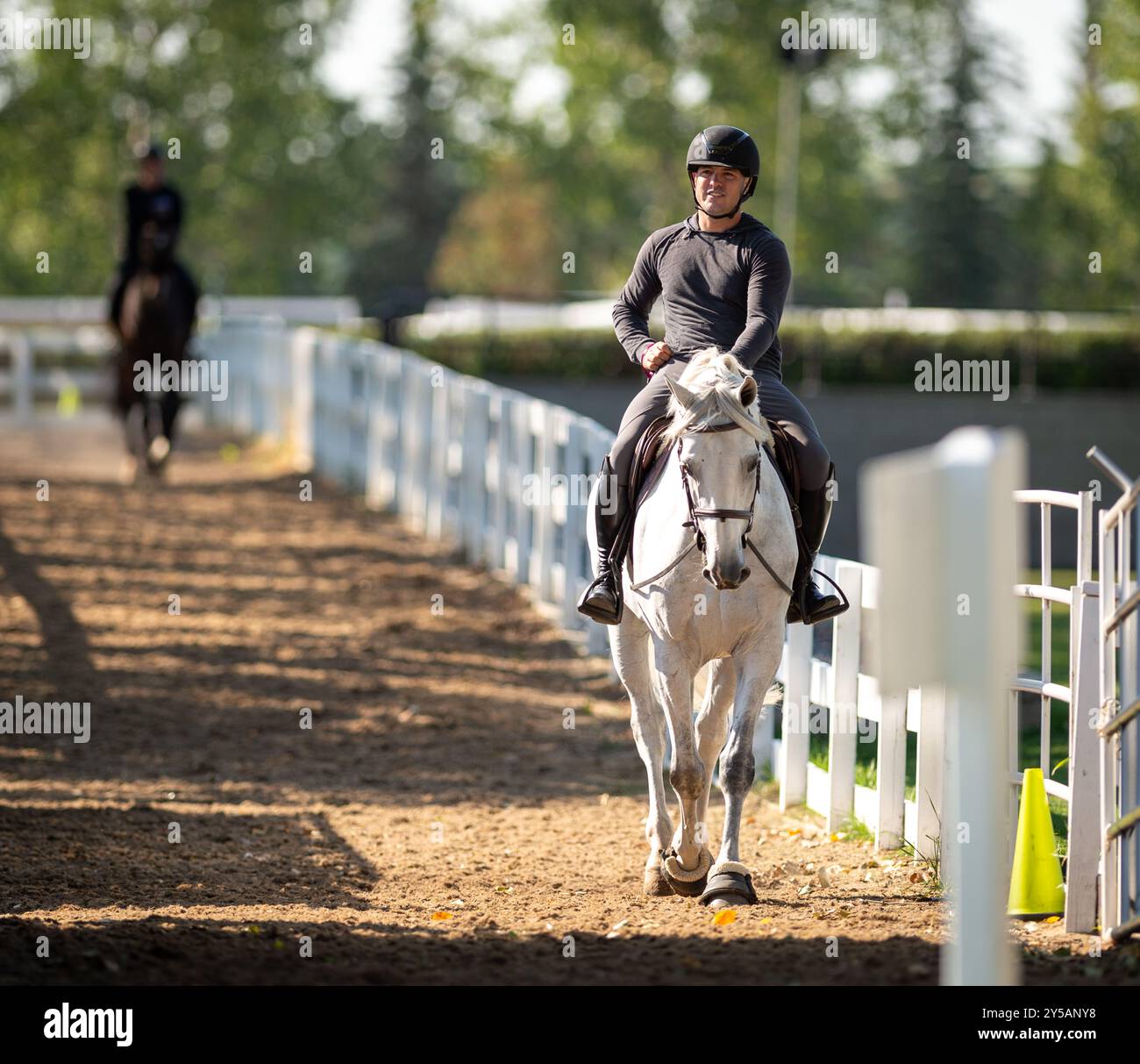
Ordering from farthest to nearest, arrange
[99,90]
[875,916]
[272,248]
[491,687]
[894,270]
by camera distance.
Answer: [894,270] < [272,248] < [99,90] < [491,687] < [875,916]

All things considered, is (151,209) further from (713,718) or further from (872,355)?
(872,355)

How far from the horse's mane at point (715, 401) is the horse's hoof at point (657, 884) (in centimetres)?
175

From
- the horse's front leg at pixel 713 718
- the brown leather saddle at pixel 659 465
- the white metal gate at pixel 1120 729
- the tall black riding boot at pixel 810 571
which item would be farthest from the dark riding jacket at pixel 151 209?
the white metal gate at pixel 1120 729

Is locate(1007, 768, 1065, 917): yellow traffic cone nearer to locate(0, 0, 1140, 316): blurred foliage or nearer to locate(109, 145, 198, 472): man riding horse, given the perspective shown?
locate(109, 145, 198, 472): man riding horse

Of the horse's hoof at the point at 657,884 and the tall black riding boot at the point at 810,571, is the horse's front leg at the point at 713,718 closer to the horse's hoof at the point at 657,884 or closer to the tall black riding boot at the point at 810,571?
the horse's hoof at the point at 657,884

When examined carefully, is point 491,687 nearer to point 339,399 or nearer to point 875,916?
point 875,916

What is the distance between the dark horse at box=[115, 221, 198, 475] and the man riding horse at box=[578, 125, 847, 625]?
12.1 m

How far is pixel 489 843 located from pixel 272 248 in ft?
180

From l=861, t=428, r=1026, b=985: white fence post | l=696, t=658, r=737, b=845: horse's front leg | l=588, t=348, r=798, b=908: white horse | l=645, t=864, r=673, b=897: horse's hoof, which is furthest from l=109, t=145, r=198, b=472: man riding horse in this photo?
l=861, t=428, r=1026, b=985: white fence post

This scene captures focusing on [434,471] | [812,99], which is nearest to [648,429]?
[434,471]

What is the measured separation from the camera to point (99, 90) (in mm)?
51188

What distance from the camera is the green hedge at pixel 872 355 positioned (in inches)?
1074
